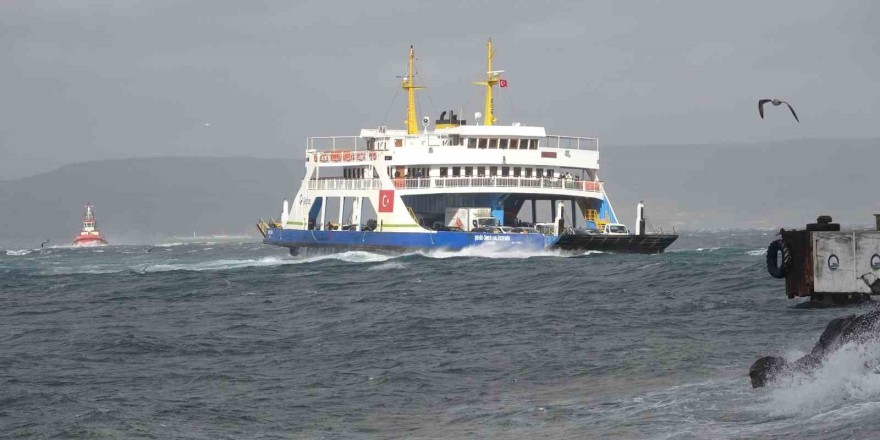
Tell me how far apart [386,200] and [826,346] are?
43.9 metres

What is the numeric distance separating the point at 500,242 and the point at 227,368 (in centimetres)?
3337

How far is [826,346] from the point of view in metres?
18.2

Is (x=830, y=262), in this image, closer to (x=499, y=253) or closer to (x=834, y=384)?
(x=834, y=384)

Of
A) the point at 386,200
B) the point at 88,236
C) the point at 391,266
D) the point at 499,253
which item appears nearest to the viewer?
the point at 391,266

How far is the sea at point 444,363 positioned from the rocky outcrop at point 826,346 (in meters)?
0.18

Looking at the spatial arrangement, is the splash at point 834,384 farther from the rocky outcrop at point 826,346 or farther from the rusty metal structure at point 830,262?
the rusty metal structure at point 830,262

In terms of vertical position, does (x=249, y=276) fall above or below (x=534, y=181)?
below

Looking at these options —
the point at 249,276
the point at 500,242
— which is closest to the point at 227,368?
the point at 249,276

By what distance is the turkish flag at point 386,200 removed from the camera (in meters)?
60.8

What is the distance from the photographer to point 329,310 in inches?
1371

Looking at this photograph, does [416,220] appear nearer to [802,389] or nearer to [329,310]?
[329,310]

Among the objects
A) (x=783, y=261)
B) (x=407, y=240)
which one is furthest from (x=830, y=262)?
(x=407, y=240)

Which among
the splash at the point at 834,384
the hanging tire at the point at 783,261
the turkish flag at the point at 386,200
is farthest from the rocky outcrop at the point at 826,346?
the turkish flag at the point at 386,200

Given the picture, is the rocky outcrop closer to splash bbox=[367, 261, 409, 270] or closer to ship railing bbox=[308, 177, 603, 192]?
splash bbox=[367, 261, 409, 270]
